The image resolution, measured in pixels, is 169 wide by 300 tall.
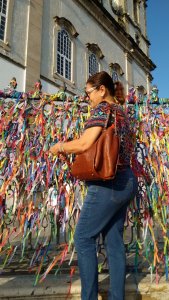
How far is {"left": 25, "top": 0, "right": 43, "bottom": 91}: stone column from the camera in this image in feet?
39.7

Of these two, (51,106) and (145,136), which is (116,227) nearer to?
(145,136)

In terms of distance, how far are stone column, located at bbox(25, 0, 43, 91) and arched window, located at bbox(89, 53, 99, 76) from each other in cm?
421

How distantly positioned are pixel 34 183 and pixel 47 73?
35.4ft

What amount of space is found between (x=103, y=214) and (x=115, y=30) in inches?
752

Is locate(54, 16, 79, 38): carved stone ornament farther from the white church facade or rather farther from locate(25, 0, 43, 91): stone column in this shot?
locate(25, 0, 43, 91): stone column

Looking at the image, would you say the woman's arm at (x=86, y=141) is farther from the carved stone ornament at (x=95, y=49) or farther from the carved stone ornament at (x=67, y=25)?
the carved stone ornament at (x=95, y=49)

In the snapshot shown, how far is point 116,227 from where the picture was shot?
2.25m

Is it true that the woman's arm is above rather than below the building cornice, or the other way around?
below

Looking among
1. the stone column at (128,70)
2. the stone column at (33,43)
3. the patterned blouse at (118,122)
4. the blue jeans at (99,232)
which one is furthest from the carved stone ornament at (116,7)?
the blue jeans at (99,232)

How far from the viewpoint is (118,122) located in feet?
7.49

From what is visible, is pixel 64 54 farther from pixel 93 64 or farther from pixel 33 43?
pixel 93 64

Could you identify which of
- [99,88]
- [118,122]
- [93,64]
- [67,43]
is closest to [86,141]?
[118,122]

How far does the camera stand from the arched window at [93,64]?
54.6 feet

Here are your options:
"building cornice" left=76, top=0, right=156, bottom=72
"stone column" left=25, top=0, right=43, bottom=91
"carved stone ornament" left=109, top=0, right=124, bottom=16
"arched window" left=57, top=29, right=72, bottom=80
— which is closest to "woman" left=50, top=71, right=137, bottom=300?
"stone column" left=25, top=0, right=43, bottom=91
